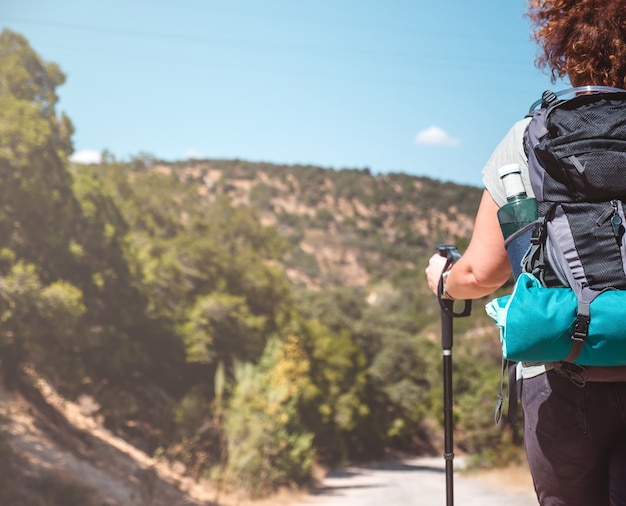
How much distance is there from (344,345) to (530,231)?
20360mm

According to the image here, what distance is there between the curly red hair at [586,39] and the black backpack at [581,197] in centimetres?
10

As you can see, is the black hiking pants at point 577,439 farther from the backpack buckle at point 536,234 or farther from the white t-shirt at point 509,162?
the backpack buckle at point 536,234

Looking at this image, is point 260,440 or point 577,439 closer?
point 577,439

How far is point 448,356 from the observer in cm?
178

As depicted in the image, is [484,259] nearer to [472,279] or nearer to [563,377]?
[472,279]

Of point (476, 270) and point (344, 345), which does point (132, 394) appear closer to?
point (344, 345)

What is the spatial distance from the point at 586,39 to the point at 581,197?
1.03 ft

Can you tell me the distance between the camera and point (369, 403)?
2292 centimetres

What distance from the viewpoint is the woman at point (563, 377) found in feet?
3.71

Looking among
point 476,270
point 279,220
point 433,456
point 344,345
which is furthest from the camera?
point 279,220

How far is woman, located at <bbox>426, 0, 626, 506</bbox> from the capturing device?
113cm

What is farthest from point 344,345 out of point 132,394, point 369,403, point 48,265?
point 48,265

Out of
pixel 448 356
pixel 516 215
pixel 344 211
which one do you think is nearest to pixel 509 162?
pixel 516 215

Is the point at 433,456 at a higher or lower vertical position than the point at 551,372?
lower
